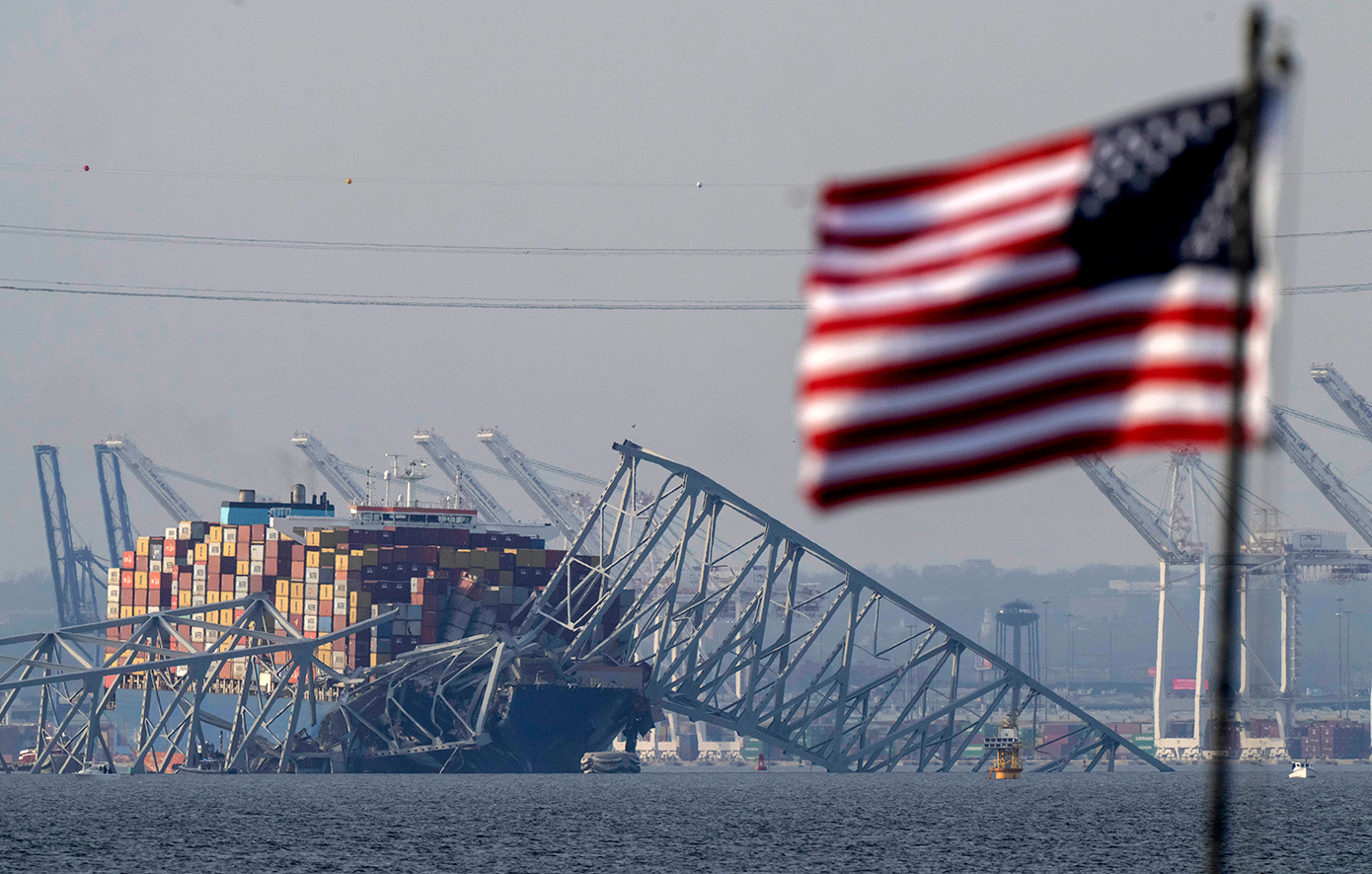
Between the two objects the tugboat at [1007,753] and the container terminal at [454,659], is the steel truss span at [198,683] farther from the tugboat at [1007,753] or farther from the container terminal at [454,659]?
the tugboat at [1007,753]

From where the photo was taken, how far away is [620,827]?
325 ft

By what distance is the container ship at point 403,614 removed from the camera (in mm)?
146250

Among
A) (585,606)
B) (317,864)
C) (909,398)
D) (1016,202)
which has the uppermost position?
(585,606)

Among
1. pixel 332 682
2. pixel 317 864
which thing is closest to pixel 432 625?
pixel 332 682

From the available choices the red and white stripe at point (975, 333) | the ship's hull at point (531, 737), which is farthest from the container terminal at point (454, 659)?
the red and white stripe at point (975, 333)

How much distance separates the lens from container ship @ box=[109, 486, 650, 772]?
146 meters

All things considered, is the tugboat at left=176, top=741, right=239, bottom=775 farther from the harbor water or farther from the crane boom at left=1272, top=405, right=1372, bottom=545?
the crane boom at left=1272, top=405, right=1372, bottom=545

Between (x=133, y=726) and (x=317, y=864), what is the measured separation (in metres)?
121

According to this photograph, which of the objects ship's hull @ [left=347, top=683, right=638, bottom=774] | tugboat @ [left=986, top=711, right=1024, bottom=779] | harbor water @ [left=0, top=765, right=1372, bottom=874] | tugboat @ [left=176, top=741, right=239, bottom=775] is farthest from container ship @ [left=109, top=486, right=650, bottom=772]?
tugboat @ [left=986, top=711, right=1024, bottom=779]

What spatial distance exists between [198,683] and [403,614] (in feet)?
105

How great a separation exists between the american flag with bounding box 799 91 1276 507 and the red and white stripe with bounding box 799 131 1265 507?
10 mm

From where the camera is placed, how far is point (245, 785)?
136750mm

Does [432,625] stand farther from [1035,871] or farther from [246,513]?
[1035,871]

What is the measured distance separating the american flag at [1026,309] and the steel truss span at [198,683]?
112 m
